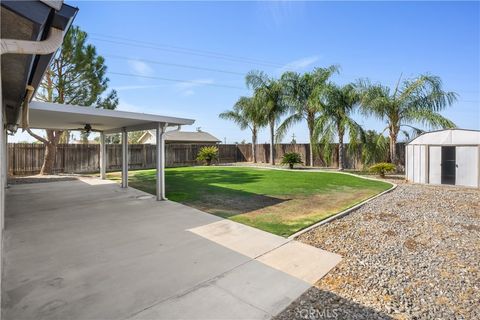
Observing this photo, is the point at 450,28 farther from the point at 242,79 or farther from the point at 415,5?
the point at 242,79

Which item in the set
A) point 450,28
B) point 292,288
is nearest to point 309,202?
point 292,288

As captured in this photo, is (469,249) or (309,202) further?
(309,202)

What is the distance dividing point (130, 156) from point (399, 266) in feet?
57.8

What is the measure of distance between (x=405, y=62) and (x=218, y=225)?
15.3m

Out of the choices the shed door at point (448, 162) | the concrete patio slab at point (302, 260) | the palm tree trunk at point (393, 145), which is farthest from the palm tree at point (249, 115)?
the concrete patio slab at point (302, 260)

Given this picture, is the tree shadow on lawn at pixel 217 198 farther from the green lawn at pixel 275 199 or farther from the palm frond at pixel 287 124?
the palm frond at pixel 287 124

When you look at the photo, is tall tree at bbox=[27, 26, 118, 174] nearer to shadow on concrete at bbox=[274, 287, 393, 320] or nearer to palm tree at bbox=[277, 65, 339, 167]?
palm tree at bbox=[277, 65, 339, 167]

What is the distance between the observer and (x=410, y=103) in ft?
43.3

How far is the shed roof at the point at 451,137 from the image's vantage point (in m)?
9.95

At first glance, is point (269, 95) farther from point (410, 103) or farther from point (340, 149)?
point (410, 103)

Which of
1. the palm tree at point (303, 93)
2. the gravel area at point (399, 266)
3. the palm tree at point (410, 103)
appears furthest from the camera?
the palm tree at point (303, 93)

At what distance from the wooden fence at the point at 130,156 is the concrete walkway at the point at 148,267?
941 cm

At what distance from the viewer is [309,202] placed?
7324 mm

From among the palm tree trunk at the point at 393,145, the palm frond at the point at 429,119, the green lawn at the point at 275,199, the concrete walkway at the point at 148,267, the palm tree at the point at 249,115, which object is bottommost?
the concrete walkway at the point at 148,267
